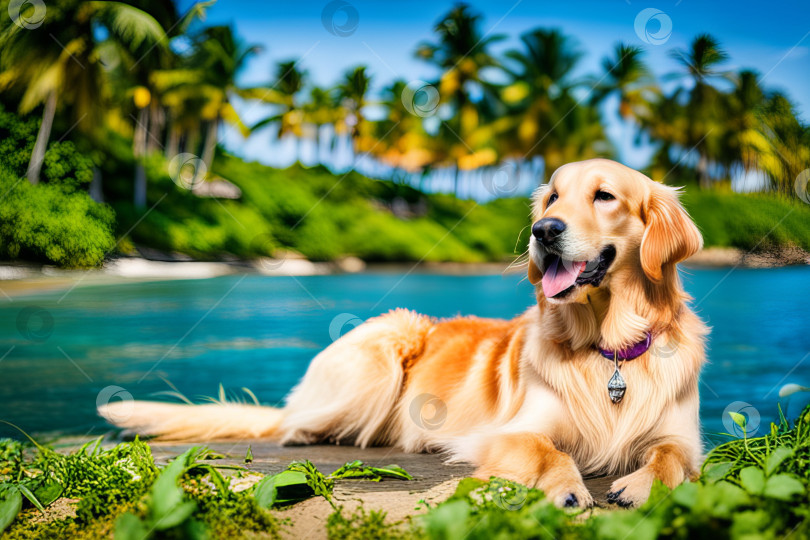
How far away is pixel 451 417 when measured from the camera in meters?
3.37

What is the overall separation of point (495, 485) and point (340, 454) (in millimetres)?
1383

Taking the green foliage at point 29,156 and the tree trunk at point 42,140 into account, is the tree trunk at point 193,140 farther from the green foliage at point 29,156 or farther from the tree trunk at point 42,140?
the green foliage at point 29,156

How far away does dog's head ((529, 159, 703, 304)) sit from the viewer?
2.34m

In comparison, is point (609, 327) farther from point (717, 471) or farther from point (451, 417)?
point (451, 417)

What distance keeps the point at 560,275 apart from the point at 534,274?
0.64 feet

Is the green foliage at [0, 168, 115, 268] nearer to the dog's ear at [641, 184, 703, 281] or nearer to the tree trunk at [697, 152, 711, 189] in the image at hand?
the dog's ear at [641, 184, 703, 281]

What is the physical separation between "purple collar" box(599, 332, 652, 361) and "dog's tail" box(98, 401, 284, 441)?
208 centimetres

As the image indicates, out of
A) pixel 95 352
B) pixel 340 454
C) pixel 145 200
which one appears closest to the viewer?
pixel 340 454

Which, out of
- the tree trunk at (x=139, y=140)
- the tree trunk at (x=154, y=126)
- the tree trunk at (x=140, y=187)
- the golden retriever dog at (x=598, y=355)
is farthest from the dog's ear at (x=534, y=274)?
the tree trunk at (x=154, y=126)

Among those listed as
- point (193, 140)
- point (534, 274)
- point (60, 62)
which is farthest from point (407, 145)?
point (534, 274)

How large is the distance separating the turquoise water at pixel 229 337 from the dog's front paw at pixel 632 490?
0.68 metres

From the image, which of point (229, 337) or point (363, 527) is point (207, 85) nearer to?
point (229, 337)

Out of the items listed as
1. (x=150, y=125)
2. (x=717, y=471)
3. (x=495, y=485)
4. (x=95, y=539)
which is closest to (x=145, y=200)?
(x=150, y=125)

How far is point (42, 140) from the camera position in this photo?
4312 mm
